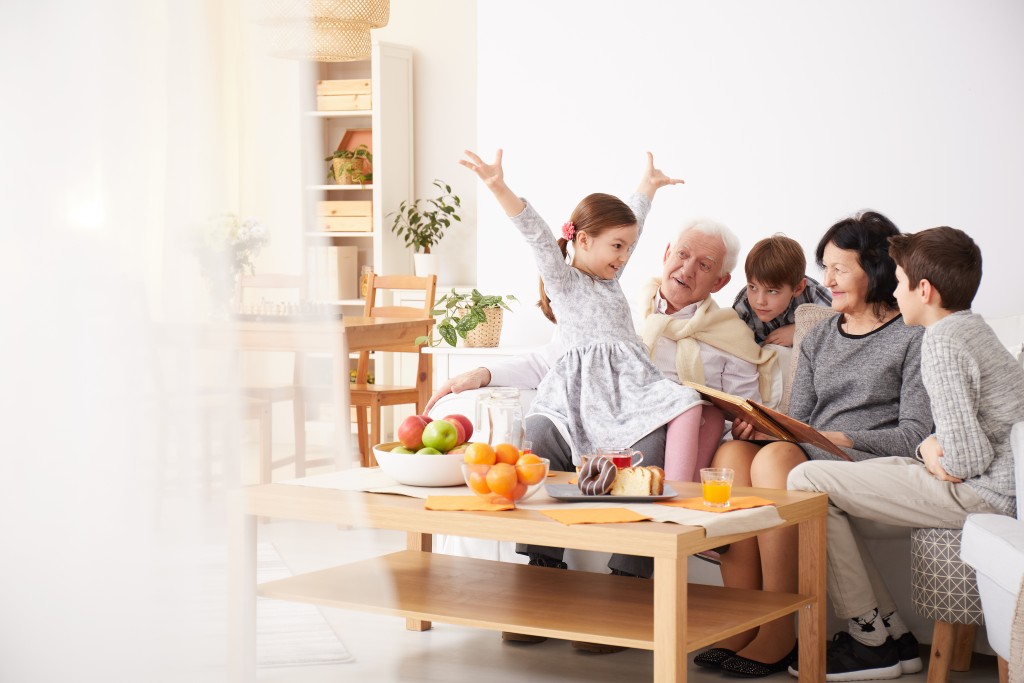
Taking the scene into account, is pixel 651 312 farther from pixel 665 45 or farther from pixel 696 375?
pixel 665 45

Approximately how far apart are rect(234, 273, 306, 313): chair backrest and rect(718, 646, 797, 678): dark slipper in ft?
5.96

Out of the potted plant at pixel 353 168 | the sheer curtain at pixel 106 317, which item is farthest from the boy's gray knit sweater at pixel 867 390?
the potted plant at pixel 353 168

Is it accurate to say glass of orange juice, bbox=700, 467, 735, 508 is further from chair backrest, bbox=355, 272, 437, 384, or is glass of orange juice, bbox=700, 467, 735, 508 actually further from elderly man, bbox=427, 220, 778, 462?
chair backrest, bbox=355, 272, 437, 384

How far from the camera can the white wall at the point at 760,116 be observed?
10.8 feet

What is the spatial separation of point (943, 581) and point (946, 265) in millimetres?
604

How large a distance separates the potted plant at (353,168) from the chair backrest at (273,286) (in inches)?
189

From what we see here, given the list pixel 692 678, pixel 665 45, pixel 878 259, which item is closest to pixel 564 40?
pixel 665 45

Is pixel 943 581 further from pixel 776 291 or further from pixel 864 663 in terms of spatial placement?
pixel 776 291

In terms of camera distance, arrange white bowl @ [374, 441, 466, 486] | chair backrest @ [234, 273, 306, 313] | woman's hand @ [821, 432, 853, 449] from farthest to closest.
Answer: woman's hand @ [821, 432, 853, 449] → white bowl @ [374, 441, 466, 486] → chair backrest @ [234, 273, 306, 313]

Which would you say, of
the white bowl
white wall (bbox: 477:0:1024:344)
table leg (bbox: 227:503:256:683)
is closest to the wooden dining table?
table leg (bbox: 227:503:256:683)

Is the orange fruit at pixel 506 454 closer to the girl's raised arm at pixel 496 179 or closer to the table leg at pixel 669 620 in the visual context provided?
the table leg at pixel 669 620

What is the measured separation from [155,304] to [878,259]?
2214 millimetres

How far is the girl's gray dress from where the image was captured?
8.46ft

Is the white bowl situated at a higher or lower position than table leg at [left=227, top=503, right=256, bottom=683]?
lower
